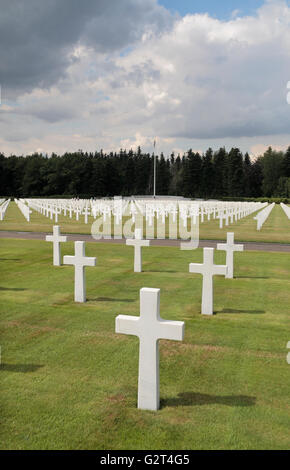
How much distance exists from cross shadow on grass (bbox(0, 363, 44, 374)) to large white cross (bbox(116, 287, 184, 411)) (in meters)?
1.53

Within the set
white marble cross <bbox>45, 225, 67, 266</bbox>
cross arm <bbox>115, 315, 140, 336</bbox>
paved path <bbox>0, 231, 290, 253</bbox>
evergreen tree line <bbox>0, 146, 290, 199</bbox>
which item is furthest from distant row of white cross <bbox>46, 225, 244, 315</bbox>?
evergreen tree line <bbox>0, 146, 290, 199</bbox>

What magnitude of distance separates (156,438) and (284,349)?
2.85 m

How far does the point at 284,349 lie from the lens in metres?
5.96

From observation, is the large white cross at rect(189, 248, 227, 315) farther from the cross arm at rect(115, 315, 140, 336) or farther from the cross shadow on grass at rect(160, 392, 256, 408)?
the cross arm at rect(115, 315, 140, 336)

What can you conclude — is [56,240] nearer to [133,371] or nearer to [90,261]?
[90,261]

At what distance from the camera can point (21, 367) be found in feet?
17.2

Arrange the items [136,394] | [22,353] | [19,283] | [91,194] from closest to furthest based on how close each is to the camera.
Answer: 1. [136,394]
2. [22,353]
3. [19,283]
4. [91,194]

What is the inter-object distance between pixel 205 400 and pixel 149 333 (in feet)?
3.30

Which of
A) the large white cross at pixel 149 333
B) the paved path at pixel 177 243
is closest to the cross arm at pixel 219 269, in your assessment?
the large white cross at pixel 149 333

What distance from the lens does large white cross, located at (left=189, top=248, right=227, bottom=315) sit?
7383 mm

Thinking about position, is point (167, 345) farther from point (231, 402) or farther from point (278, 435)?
point (278, 435)

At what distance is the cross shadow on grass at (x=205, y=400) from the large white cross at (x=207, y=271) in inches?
117
